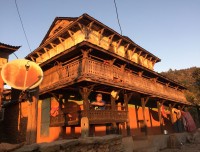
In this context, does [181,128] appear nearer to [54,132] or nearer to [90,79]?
[54,132]

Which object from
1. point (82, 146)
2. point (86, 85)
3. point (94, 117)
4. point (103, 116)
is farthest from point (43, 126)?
point (82, 146)

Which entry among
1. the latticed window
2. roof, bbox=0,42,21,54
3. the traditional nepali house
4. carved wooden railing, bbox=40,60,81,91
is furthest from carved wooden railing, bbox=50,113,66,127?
roof, bbox=0,42,21,54

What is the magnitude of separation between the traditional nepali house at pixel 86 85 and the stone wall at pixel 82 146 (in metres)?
4.38

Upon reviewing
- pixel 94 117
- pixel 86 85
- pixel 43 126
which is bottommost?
Result: pixel 43 126

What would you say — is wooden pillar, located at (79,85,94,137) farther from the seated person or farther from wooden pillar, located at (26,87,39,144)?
wooden pillar, located at (26,87,39,144)

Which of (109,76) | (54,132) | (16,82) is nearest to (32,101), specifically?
(16,82)

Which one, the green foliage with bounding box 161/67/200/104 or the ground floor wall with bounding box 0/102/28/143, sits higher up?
the green foliage with bounding box 161/67/200/104

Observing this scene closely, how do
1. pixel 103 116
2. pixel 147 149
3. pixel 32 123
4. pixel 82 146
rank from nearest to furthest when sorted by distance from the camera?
1. pixel 32 123
2. pixel 82 146
3. pixel 103 116
4. pixel 147 149

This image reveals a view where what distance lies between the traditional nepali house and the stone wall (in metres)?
4.38

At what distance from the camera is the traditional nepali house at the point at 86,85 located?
492 inches

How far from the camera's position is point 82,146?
595 cm

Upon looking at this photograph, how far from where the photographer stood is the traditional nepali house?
12508mm

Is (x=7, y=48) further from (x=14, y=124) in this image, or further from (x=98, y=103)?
(x=98, y=103)

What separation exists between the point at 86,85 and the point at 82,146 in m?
6.83
